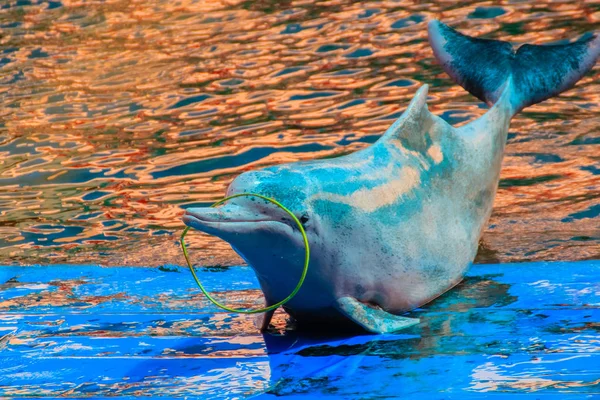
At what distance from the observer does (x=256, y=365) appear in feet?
14.2

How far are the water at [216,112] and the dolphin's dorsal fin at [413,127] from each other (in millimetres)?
1623

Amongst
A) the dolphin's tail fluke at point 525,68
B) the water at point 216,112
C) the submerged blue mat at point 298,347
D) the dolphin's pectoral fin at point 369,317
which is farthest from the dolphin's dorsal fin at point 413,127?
the water at point 216,112

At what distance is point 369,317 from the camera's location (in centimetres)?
470

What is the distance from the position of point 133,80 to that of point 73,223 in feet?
18.1

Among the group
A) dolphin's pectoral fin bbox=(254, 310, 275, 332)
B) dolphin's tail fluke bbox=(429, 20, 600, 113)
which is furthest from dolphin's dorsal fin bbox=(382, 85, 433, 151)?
dolphin's tail fluke bbox=(429, 20, 600, 113)

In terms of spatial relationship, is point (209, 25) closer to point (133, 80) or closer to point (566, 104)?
point (133, 80)

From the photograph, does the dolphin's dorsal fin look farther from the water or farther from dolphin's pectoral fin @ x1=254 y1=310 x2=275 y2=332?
the water

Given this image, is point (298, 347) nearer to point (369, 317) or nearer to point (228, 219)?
point (369, 317)

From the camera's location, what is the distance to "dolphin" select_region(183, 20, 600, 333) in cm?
449

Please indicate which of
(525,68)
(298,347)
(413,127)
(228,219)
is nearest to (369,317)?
(298,347)

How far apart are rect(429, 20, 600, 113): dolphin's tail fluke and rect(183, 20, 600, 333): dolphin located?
0.57m

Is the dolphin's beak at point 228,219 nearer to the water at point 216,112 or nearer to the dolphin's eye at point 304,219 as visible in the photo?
the dolphin's eye at point 304,219

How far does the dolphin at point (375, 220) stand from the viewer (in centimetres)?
449

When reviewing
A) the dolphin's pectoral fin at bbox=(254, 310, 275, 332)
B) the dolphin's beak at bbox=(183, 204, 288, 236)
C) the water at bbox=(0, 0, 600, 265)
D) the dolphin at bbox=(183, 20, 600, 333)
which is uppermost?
the dolphin's beak at bbox=(183, 204, 288, 236)
